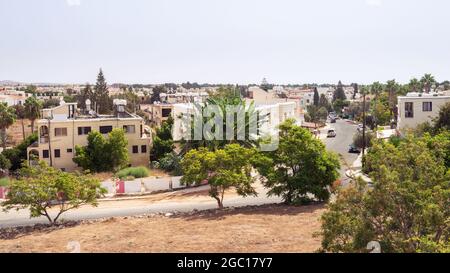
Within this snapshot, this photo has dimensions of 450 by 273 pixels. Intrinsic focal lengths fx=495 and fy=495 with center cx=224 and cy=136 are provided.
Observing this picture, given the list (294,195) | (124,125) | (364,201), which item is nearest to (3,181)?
(124,125)

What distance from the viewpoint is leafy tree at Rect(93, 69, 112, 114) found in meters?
66.1

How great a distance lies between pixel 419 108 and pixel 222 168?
75.4 ft

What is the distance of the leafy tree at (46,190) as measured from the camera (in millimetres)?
18897

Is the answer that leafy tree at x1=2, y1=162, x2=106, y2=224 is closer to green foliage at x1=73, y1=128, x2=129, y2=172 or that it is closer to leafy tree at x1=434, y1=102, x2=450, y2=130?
green foliage at x1=73, y1=128, x2=129, y2=172

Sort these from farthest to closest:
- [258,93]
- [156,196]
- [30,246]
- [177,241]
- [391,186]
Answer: [258,93]
[156,196]
[30,246]
[177,241]
[391,186]

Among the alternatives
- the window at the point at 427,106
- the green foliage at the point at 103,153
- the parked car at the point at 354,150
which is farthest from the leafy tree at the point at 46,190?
the window at the point at 427,106

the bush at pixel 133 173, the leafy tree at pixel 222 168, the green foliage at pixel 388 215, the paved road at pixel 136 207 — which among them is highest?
the green foliage at pixel 388 215

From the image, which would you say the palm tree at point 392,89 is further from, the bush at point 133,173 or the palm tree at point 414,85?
the bush at point 133,173

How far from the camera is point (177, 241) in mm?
13789

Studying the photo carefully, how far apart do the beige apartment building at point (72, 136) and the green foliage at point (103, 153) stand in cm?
119

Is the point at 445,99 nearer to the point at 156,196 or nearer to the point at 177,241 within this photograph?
the point at 156,196
